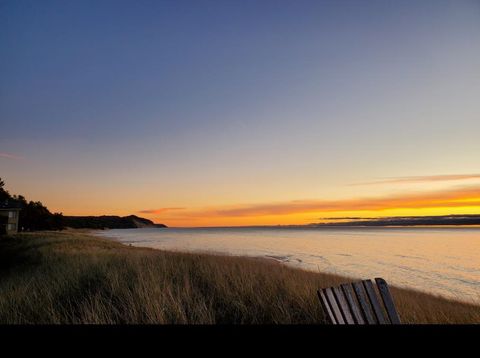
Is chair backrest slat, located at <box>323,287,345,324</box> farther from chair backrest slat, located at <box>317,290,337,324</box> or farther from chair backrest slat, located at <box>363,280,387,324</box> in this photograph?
chair backrest slat, located at <box>363,280,387,324</box>

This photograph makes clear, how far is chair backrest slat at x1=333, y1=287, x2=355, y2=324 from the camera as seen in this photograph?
3.11 meters

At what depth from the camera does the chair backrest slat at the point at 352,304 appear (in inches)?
125

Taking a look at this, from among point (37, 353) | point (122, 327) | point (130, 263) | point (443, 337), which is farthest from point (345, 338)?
point (130, 263)

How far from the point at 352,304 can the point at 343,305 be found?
0.12 metres

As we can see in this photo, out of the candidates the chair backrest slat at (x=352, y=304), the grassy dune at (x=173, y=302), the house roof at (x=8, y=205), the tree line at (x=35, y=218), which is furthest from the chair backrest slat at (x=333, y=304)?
the tree line at (x=35, y=218)

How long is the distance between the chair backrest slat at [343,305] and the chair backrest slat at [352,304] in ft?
0.12

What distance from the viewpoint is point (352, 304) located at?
127 inches

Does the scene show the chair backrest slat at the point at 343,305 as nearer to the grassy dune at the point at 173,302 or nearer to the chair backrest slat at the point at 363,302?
the chair backrest slat at the point at 363,302

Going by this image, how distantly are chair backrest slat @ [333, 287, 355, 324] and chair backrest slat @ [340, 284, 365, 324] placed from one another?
4 centimetres

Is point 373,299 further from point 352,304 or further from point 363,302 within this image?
point 352,304

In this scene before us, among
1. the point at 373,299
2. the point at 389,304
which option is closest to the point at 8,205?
the point at 389,304

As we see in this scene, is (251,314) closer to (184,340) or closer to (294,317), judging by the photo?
(294,317)

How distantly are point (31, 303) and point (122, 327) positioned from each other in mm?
6966

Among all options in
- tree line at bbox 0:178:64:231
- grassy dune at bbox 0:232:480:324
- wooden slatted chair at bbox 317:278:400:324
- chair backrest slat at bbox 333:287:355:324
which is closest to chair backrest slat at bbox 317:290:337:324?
wooden slatted chair at bbox 317:278:400:324
